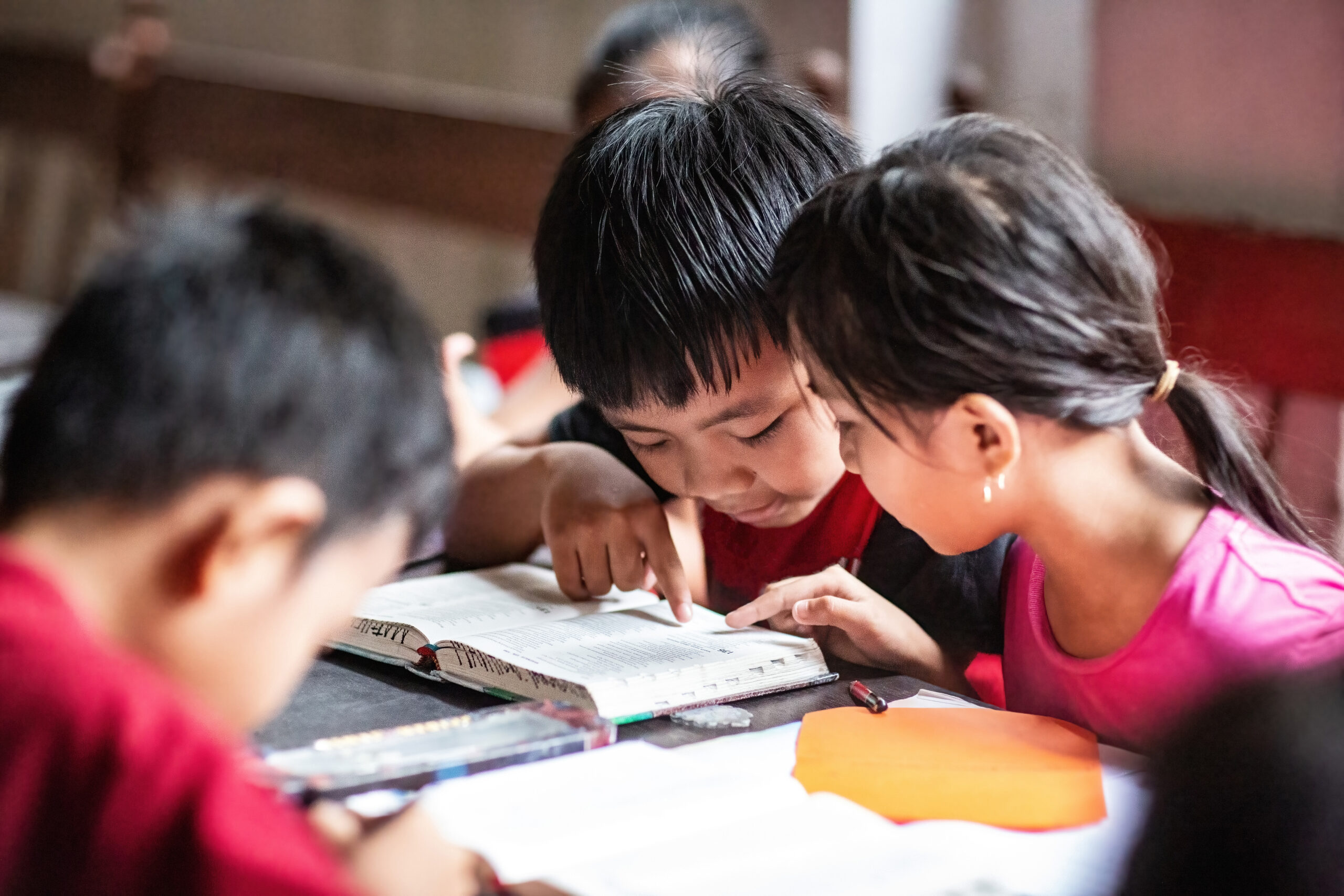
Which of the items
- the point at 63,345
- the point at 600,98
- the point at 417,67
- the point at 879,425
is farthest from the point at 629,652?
the point at 417,67

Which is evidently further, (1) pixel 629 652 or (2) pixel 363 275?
(1) pixel 629 652

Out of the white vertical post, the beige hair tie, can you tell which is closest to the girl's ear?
the beige hair tie

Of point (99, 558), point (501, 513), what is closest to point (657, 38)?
point (501, 513)

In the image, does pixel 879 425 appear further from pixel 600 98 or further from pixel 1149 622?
pixel 600 98

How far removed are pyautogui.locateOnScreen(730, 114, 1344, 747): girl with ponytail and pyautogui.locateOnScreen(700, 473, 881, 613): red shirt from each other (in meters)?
0.27

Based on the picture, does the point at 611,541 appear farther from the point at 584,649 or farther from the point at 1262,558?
the point at 1262,558

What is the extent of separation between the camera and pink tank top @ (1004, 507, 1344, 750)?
89 centimetres

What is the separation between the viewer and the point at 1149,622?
0.94m

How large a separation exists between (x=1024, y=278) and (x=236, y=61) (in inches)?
149

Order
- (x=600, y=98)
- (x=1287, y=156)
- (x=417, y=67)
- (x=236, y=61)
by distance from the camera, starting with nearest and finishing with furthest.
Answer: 1. (x=1287, y=156)
2. (x=600, y=98)
3. (x=417, y=67)
4. (x=236, y=61)

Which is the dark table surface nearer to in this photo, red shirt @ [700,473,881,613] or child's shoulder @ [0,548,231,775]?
red shirt @ [700,473,881,613]

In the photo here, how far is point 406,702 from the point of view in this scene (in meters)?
1.00

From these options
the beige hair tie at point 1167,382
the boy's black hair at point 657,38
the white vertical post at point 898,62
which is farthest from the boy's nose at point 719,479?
the white vertical post at point 898,62

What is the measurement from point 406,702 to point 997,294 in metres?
0.52
